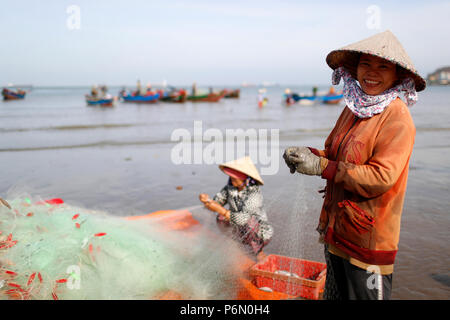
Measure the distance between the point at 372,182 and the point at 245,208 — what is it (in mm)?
2253

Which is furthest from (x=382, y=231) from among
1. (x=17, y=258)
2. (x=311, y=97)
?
(x=311, y=97)

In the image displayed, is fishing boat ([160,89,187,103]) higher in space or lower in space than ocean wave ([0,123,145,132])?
higher

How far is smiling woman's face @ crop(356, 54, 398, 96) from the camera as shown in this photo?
1.62m

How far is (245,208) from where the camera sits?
3.65m

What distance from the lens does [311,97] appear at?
32.1m

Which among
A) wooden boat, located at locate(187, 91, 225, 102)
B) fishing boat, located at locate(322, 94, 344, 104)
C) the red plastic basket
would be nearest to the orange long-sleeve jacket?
the red plastic basket

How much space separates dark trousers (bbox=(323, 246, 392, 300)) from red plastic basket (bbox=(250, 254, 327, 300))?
3.59 feet

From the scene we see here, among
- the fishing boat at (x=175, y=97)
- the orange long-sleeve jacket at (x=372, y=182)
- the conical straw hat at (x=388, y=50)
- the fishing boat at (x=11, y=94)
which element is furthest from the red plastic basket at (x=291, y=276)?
the fishing boat at (x=11, y=94)

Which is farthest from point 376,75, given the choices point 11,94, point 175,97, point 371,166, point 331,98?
point 11,94

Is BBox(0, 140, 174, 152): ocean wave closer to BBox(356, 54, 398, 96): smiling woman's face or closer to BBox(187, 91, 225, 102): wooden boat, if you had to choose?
BBox(356, 54, 398, 96): smiling woman's face
